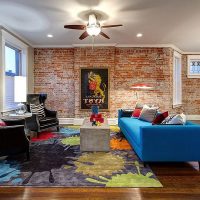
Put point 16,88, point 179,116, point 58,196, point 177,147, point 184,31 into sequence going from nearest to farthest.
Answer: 1. point 58,196
2. point 177,147
3. point 179,116
4. point 16,88
5. point 184,31

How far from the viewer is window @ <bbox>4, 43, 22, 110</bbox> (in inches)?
215

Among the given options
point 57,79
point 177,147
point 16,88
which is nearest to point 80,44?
point 57,79

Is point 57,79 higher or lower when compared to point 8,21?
lower

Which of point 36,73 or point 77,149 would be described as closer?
point 77,149

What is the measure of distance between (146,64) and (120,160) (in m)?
4.42

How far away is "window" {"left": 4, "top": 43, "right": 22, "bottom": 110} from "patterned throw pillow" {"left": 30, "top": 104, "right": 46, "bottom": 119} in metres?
0.65

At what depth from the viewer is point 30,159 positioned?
3.44m

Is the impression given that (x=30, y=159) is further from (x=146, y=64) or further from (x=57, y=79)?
(x=146, y=64)

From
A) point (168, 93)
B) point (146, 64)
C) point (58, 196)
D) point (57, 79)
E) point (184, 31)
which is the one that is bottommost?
point (58, 196)

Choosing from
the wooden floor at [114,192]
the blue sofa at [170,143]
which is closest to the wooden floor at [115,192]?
the wooden floor at [114,192]

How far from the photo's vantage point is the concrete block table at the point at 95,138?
12.4 ft

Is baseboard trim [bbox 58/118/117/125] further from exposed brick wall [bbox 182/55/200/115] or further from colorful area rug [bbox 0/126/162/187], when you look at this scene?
exposed brick wall [bbox 182/55/200/115]

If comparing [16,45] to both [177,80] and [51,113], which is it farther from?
[177,80]

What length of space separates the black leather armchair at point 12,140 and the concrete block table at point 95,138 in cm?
105
